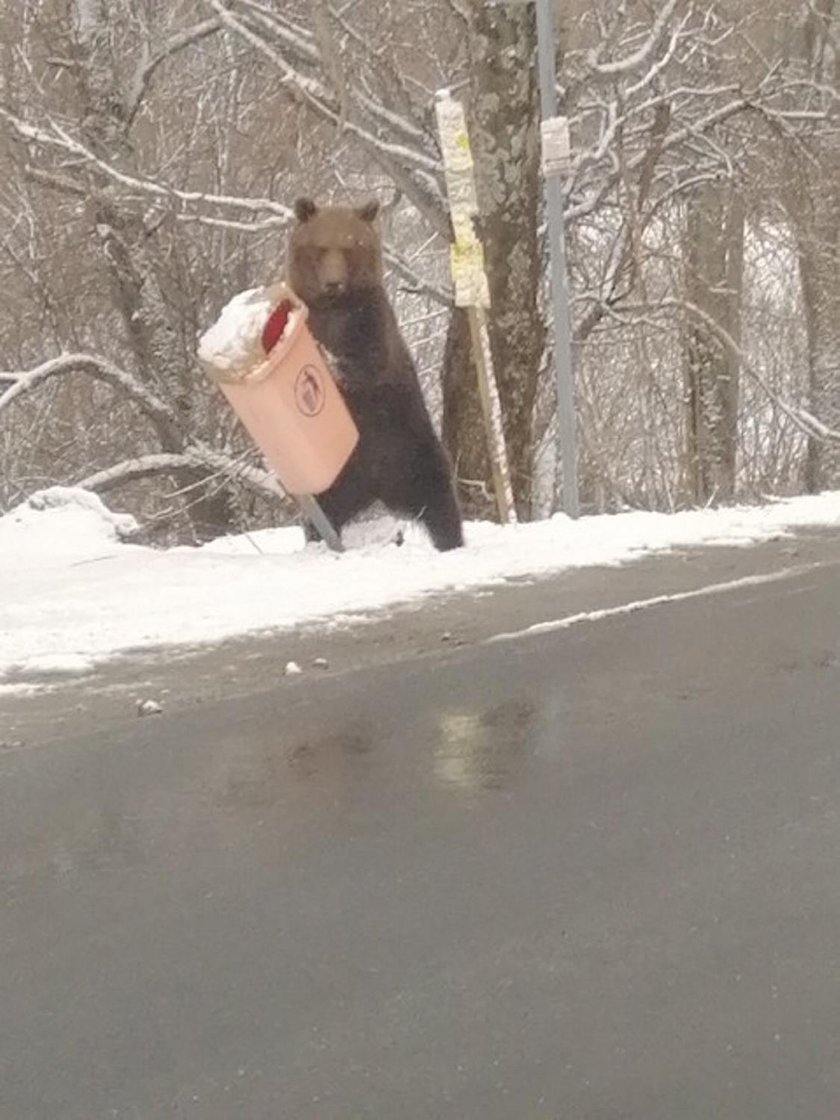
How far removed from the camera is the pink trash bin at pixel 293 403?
300 inches

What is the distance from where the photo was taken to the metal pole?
9.38 meters

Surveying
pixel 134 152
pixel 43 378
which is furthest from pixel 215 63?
pixel 43 378

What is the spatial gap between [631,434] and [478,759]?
2052 centimetres

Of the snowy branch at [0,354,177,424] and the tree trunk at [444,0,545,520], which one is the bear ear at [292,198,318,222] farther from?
the snowy branch at [0,354,177,424]

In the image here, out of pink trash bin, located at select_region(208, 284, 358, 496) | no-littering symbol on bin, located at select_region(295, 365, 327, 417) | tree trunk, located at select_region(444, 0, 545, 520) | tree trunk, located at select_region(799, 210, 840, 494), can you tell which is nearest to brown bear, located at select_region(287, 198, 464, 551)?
pink trash bin, located at select_region(208, 284, 358, 496)

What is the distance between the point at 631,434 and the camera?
24812mm

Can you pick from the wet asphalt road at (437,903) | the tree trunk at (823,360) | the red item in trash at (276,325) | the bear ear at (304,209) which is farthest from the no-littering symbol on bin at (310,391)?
the tree trunk at (823,360)

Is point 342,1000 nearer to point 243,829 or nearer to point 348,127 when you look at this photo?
point 243,829

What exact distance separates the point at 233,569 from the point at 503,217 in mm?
5701

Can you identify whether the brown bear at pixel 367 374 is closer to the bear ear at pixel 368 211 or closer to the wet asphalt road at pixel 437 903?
the bear ear at pixel 368 211

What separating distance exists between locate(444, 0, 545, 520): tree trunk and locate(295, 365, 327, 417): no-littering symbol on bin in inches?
185

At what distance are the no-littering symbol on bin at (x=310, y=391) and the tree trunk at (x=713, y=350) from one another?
9.99 meters

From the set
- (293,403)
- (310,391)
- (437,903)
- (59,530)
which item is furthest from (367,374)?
(437,903)

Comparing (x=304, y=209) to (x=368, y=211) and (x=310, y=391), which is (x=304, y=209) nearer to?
(x=368, y=211)
